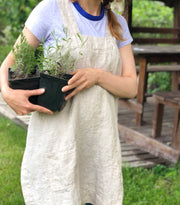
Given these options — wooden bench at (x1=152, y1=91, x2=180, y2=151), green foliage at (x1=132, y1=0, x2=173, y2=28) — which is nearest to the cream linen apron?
wooden bench at (x1=152, y1=91, x2=180, y2=151)

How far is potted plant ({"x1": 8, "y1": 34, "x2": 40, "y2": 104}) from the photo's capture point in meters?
1.54

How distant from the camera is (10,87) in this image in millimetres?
1574

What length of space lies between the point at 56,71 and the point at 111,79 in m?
0.31

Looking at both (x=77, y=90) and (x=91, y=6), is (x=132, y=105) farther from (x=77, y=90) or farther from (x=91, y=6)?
(x=77, y=90)

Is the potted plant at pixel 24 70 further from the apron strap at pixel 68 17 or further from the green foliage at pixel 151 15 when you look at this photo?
the green foliage at pixel 151 15

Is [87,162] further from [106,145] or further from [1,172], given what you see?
[1,172]

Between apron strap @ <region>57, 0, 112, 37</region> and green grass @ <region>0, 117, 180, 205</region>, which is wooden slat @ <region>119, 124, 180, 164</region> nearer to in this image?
green grass @ <region>0, 117, 180, 205</region>

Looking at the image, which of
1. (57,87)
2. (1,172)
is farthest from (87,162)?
(1,172)

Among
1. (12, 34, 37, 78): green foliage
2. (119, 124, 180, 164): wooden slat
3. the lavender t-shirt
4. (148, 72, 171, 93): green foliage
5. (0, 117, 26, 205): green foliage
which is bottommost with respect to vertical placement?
(148, 72, 171, 93): green foliage

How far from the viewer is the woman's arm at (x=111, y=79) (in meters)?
1.59

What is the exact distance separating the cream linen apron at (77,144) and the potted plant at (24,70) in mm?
198

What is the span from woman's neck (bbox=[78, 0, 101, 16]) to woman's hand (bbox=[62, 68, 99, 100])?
32 centimetres

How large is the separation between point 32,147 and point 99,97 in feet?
1.38

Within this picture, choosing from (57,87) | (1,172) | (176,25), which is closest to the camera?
(57,87)
